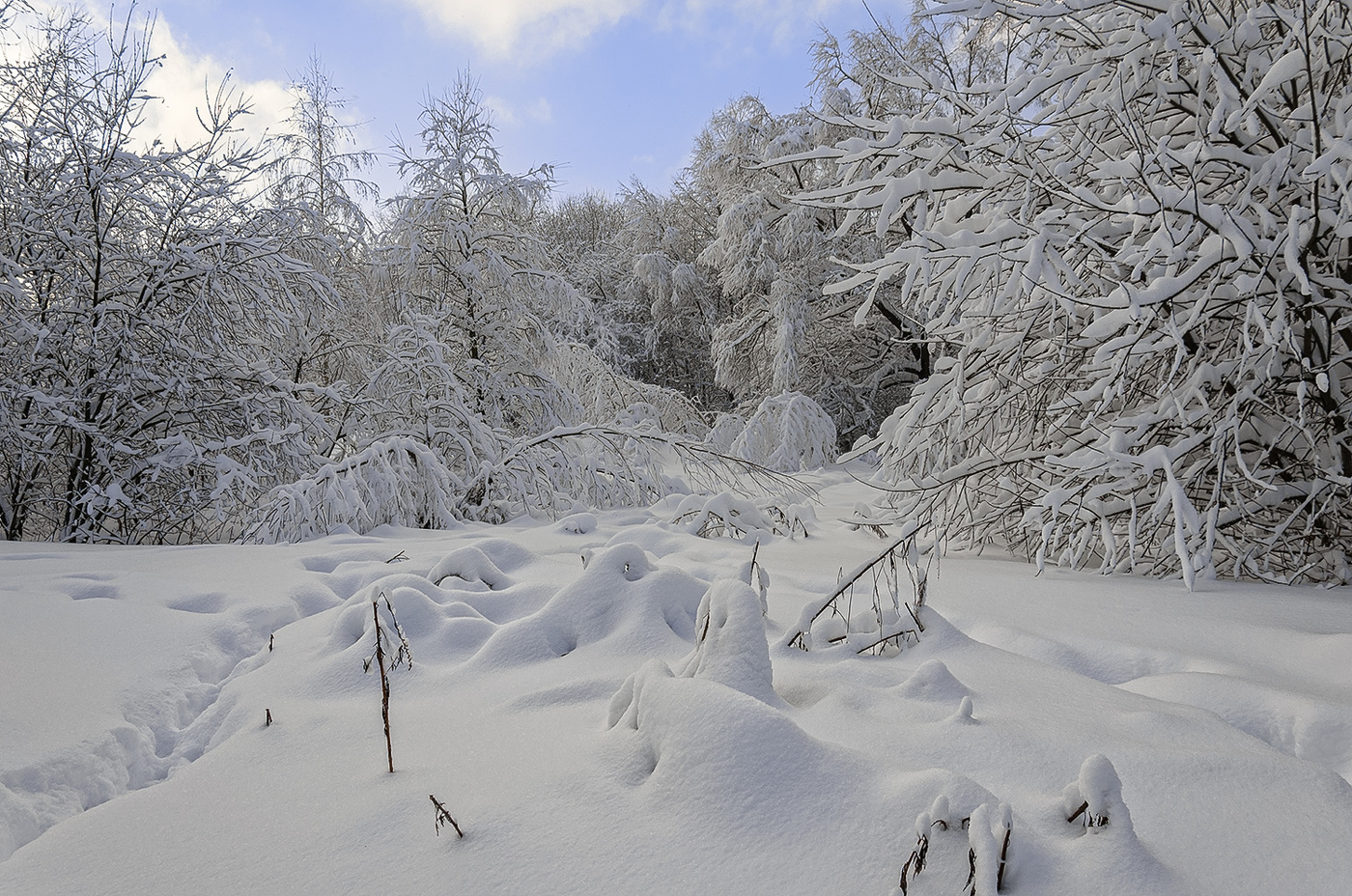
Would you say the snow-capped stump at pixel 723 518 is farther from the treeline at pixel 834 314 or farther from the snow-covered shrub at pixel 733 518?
the treeline at pixel 834 314

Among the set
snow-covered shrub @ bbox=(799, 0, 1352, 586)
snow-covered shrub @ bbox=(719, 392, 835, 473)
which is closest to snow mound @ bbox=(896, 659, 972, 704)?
snow-covered shrub @ bbox=(799, 0, 1352, 586)

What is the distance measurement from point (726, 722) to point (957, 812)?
1.18 feet

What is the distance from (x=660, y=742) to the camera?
1.27 meters

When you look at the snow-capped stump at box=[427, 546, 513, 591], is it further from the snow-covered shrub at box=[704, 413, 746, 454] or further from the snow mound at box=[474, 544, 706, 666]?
the snow-covered shrub at box=[704, 413, 746, 454]

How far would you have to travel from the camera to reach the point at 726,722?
3.98 feet

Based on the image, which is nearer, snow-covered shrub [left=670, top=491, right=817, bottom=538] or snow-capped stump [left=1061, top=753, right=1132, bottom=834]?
snow-capped stump [left=1061, top=753, right=1132, bottom=834]

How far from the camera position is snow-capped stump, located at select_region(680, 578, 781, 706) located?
5.00 ft

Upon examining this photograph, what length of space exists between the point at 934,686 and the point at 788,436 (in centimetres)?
660

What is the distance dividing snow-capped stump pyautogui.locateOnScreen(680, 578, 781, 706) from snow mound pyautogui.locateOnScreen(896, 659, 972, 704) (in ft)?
0.96

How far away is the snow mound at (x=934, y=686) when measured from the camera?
1.58 meters

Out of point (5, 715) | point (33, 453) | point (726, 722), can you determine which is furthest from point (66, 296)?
point (726, 722)

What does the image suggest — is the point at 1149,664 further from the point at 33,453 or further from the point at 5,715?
the point at 33,453

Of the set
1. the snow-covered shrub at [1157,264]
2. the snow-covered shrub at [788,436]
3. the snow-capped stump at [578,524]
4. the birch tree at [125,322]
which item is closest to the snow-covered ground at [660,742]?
the snow-covered shrub at [1157,264]

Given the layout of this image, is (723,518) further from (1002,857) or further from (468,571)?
(1002,857)
